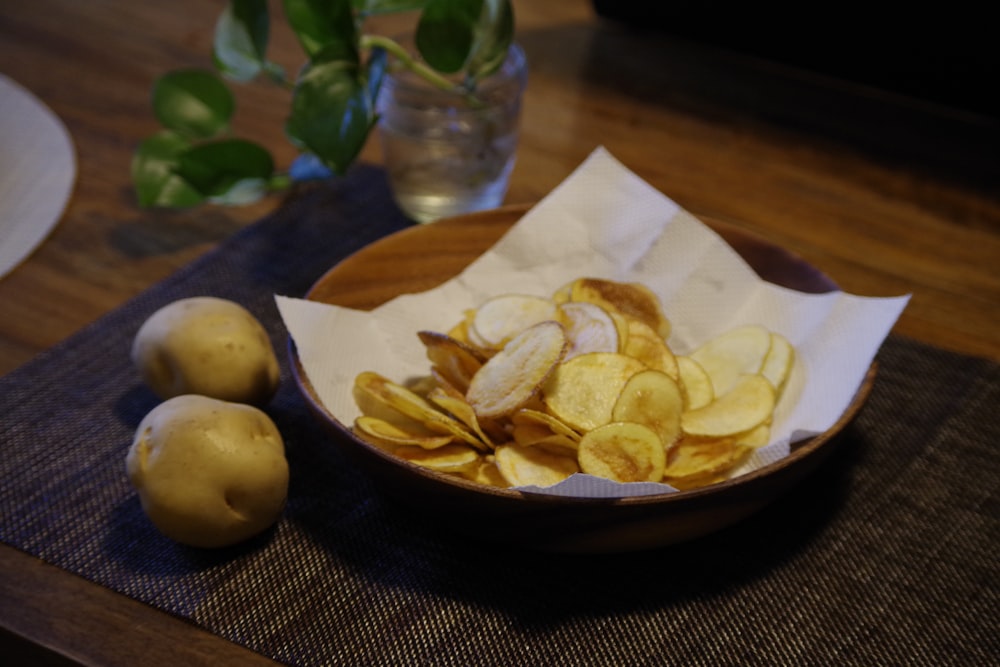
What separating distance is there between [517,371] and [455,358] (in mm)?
75

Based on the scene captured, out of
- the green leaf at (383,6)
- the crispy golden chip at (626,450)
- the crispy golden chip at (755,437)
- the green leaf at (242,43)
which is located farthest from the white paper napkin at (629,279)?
the green leaf at (242,43)

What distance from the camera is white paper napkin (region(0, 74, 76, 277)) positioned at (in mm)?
1116

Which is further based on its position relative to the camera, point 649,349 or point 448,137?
point 448,137

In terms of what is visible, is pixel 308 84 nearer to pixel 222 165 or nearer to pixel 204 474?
pixel 222 165

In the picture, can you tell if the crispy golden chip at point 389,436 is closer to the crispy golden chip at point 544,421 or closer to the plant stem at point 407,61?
the crispy golden chip at point 544,421

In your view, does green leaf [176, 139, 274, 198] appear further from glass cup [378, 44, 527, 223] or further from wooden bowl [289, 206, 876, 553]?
wooden bowl [289, 206, 876, 553]

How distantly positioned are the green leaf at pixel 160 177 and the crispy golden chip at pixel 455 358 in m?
0.42

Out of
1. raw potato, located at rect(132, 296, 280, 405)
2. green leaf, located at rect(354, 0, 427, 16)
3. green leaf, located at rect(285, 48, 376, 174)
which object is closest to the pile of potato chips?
raw potato, located at rect(132, 296, 280, 405)

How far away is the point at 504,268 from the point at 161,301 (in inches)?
13.8

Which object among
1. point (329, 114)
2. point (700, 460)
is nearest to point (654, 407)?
point (700, 460)

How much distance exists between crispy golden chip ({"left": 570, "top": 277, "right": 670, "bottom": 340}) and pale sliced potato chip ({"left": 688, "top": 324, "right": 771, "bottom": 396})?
4 centimetres

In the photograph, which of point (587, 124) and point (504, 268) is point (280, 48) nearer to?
point (587, 124)

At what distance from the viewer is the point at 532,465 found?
28.9 inches

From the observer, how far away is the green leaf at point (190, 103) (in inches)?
45.1
